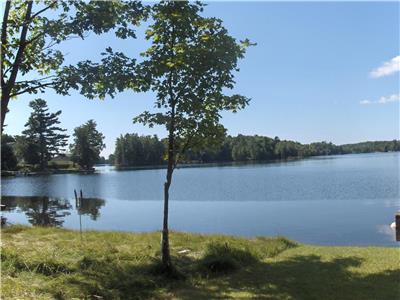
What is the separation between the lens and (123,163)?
507 ft

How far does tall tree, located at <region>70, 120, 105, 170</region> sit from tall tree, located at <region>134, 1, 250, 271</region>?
111792 millimetres

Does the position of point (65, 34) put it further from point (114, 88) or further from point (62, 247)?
point (62, 247)

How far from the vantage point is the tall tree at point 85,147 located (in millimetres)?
118812

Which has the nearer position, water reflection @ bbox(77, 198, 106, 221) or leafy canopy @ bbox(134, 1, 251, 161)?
leafy canopy @ bbox(134, 1, 251, 161)

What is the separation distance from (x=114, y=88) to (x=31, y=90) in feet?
5.09

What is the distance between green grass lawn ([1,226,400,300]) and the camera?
295 inches

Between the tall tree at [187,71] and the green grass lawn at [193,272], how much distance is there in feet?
3.37

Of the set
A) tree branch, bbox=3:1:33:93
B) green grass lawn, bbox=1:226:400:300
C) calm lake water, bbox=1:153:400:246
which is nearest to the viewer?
green grass lawn, bbox=1:226:400:300

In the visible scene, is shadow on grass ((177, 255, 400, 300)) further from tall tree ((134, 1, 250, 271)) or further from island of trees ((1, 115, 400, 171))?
island of trees ((1, 115, 400, 171))

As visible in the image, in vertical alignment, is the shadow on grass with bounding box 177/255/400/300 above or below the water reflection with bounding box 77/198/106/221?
above

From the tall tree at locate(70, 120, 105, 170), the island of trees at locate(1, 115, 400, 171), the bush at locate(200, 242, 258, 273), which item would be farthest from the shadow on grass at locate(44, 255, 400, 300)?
the tall tree at locate(70, 120, 105, 170)

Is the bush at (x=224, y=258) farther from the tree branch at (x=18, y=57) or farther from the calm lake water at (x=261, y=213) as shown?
the calm lake water at (x=261, y=213)

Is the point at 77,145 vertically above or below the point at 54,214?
above

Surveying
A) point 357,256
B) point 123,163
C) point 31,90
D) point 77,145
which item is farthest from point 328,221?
point 123,163
